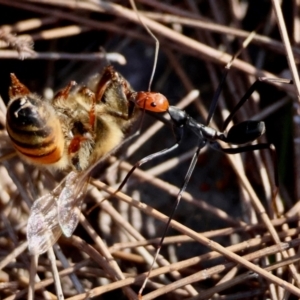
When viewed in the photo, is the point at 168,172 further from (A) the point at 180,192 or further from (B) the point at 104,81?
(B) the point at 104,81

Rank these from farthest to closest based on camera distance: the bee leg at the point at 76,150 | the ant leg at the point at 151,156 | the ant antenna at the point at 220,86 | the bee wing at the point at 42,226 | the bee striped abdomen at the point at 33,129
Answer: the ant antenna at the point at 220,86
the ant leg at the point at 151,156
the bee leg at the point at 76,150
the bee wing at the point at 42,226
the bee striped abdomen at the point at 33,129

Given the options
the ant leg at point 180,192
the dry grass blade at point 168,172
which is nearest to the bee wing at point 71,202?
the dry grass blade at point 168,172

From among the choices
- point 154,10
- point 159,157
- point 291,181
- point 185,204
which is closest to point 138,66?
point 154,10

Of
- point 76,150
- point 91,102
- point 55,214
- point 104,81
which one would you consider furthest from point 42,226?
point 104,81

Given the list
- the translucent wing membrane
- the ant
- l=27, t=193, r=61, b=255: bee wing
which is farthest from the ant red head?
l=27, t=193, r=61, b=255: bee wing

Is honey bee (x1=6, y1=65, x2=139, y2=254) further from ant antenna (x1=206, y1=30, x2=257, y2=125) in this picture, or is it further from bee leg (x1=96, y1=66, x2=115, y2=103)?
ant antenna (x1=206, y1=30, x2=257, y2=125)

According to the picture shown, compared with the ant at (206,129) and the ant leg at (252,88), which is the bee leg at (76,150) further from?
the ant leg at (252,88)

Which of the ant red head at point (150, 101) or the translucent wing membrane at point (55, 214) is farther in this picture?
the ant red head at point (150, 101)
